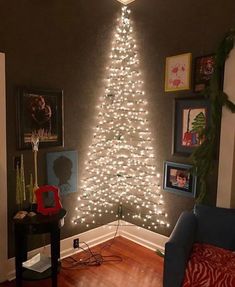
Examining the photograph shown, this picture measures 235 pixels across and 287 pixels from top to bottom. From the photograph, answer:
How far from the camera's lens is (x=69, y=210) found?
3.00 metres

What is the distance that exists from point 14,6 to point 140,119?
1779 millimetres

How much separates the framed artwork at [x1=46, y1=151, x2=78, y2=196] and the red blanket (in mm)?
1521

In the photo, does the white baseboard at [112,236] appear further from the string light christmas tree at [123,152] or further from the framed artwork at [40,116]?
the framed artwork at [40,116]

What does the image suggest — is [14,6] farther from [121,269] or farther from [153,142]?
[121,269]

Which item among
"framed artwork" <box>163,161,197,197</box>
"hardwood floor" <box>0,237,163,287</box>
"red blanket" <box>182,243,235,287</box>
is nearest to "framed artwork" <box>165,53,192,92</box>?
"framed artwork" <box>163,161,197,197</box>

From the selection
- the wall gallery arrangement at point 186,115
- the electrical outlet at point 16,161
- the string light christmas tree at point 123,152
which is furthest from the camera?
the string light christmas tree at point 123,152

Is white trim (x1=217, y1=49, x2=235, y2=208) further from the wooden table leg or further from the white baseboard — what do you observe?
the wooden table leg

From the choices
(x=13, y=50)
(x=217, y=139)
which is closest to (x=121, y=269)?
(x=217, y=139)

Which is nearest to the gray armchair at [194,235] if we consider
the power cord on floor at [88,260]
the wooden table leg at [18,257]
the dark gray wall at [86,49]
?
the dark gray wall at [86,49]

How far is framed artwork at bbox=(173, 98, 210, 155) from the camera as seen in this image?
263 cm

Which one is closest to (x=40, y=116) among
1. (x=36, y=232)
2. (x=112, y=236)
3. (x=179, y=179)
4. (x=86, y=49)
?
(x=86, y=49)

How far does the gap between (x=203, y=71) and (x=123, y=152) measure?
1.42 m

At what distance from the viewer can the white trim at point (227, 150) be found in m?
2.36

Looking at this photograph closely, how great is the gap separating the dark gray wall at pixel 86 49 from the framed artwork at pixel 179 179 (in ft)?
0.27
